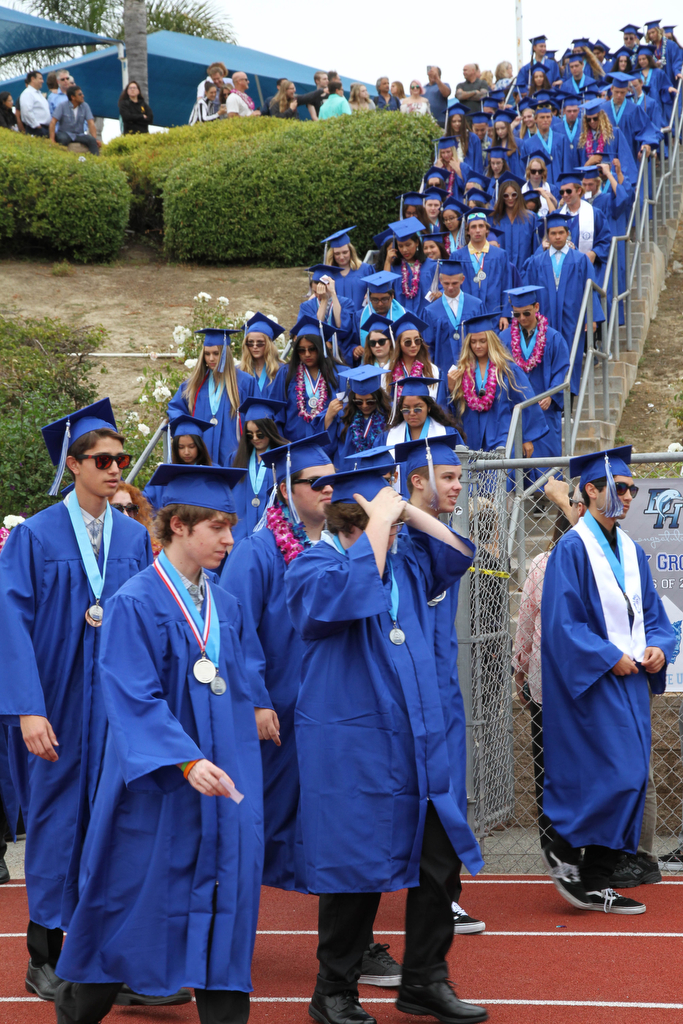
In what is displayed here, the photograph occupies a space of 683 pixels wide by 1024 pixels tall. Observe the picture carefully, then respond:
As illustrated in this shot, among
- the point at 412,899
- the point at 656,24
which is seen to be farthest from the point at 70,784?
the point at 656,24

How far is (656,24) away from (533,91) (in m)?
2.26

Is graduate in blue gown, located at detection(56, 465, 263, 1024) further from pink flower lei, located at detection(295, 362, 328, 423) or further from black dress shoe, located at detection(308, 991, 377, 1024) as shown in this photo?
pink flower lei, located at detection(295, 362, 328, 423)

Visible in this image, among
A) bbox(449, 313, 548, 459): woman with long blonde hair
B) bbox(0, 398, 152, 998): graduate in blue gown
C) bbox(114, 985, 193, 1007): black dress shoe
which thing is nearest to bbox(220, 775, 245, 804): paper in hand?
bbox(0, 398, 152, 998): graduate in blue gown

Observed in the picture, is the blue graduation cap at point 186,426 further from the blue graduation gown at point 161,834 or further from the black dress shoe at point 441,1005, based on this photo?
the black dress shoe at point 441,1005

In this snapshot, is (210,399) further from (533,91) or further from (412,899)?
(533,91)

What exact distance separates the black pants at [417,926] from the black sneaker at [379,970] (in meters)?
0.43

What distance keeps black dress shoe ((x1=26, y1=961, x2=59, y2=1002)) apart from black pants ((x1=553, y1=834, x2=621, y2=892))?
2.19 m

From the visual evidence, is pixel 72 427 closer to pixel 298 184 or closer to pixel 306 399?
pixel 306 399

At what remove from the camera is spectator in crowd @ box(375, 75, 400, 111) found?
17.4 meters

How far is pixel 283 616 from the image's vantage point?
4.41 meters

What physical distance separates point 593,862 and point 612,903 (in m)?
0.19

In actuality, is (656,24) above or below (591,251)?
above

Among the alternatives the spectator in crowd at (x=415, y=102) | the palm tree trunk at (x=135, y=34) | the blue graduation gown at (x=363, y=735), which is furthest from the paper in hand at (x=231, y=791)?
the palm tree trunk at (x=135, y=34)

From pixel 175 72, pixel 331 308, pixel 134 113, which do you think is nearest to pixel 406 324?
pixel 331 308
